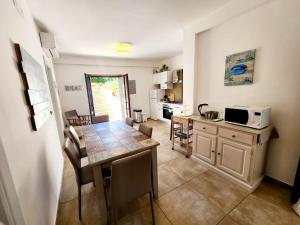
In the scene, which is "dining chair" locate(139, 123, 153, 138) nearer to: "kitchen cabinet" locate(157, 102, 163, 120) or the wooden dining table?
the wooden dining table

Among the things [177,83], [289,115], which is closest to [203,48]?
[289,115]

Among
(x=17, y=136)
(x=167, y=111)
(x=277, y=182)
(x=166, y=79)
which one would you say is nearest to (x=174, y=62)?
(x=166, y=79)

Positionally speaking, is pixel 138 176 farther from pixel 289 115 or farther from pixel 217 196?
pixel 289 115

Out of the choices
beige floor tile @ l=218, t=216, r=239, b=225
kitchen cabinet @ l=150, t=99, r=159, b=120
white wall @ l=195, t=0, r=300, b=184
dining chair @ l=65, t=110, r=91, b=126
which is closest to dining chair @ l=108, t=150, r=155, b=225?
beige floor tile @ l=218, t=216, r=239, b=225

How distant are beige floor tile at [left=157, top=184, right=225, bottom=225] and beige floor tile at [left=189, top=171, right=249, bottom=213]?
3.7 inches

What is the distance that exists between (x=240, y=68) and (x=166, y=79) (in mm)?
3201

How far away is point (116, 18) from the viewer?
223 cm

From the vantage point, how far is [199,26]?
2.45 meters

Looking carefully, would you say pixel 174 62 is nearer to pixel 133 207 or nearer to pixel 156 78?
pixel 156 78

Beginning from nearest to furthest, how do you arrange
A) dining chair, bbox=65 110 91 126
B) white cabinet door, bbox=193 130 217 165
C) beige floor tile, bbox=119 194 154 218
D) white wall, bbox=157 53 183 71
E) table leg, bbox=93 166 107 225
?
table leg, bbox=93 166 107 225 → beige floor tile, bbox=119 194 154 218 → white cabinet door, bbox=193 130 217 165 → dining chair, bbox=65 110 91 126 → white wall, bbox=157 53 183 71

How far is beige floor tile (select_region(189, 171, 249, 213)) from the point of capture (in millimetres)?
1617

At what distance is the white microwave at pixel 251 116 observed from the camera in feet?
5.41

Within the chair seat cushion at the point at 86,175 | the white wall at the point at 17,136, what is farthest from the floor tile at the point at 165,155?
the white wall at the point at 17,136

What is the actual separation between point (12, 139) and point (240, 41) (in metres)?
2.87
